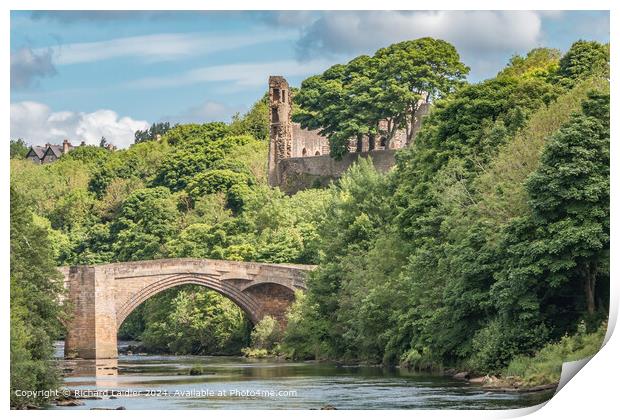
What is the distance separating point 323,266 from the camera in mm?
52531

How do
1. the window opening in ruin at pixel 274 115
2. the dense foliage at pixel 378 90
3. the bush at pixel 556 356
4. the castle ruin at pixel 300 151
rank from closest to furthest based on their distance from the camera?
the bush at pixel 556 356 < the dense foliage at pixel 378 90 < the castle ruin at pixel 300 151 < the window opening in ruin at pixel 274 115

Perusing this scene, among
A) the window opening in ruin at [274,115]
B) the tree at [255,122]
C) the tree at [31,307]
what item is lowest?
the tree at [31,307]

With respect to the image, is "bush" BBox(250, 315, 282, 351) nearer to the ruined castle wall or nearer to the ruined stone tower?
the ruined stone tower

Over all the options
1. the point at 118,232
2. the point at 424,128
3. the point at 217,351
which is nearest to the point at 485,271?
the point at 424,128

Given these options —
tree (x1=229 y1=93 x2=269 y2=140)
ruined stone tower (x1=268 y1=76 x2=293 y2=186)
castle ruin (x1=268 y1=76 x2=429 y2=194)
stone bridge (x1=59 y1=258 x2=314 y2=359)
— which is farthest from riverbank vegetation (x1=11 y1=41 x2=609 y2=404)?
tree (x1=229 y1=93 x2=269 y2=140)

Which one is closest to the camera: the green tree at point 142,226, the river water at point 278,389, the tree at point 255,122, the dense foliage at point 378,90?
the river water at point 278,389

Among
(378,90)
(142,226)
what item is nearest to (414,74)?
(378,90)

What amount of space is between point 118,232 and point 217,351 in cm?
974

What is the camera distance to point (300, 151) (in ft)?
281

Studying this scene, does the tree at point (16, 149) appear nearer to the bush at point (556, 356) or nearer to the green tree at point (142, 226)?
the green tree at point (142, 226)

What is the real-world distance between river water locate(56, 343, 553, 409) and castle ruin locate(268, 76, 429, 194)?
27.4 meters

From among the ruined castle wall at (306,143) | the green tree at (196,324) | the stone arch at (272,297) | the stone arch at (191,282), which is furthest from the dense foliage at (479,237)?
the ruined castle wall at (306,143)

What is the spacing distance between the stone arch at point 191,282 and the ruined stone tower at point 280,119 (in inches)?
863

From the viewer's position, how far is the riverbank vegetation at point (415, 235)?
35.4 meters
